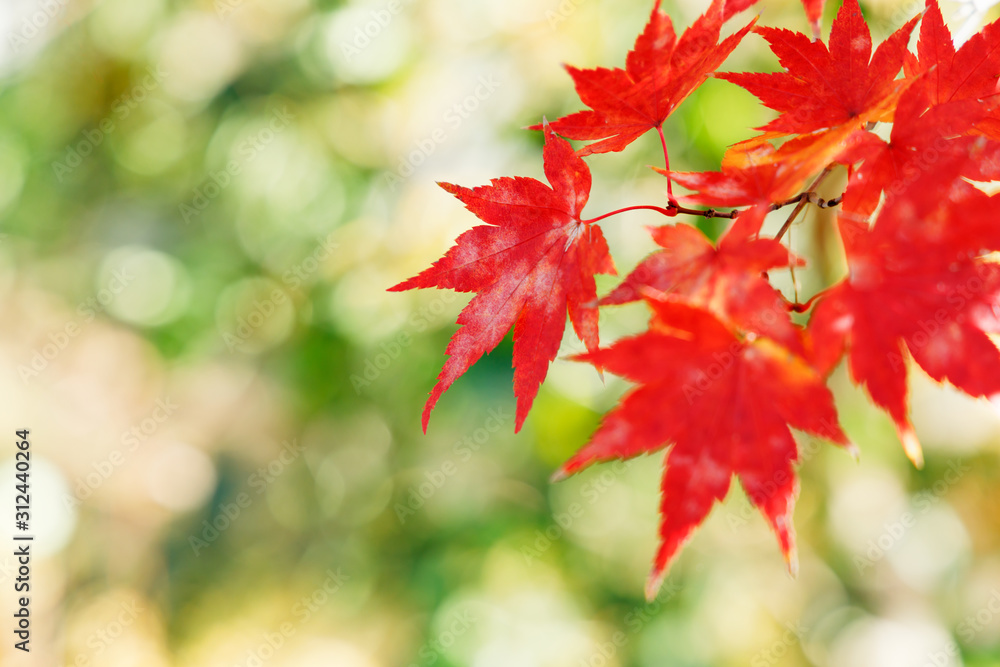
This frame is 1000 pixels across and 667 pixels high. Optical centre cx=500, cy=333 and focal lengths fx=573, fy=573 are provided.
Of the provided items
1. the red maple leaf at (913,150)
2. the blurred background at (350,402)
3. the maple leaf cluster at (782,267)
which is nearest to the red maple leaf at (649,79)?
the maple leaf cluster at (782,267)

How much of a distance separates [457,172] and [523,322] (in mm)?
1778

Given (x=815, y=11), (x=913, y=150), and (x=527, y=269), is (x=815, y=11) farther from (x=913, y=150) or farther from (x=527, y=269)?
(x=527, y=269)

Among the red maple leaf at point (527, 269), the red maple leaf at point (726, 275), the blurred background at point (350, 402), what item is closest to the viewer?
the red maple leaf at point (726, 275)

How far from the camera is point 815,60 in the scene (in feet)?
1.61

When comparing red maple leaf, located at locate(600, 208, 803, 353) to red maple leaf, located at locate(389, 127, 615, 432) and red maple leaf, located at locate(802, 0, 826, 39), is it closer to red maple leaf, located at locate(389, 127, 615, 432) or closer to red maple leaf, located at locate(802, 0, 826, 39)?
red maple leaf, located at locate(389, 127, 615, 432)

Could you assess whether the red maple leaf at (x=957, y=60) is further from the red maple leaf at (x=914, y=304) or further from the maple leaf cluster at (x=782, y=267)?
the red maple leaf at (x=914, y=304)

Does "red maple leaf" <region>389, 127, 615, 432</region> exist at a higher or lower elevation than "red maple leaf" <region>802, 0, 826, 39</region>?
lower

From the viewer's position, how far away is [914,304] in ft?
1.33

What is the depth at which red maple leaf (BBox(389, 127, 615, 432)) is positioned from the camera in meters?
0.51

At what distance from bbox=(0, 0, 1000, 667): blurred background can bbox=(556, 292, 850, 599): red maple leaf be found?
4.91 feet

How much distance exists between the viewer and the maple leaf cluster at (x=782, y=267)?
1.31ft

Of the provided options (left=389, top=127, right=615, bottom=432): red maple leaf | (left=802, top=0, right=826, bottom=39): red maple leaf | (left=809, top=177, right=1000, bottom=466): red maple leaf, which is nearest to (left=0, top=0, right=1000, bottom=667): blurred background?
(left=802, top=0, right=826, bottom=39): red maple leaf

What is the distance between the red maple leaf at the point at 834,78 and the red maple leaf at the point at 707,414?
20cm

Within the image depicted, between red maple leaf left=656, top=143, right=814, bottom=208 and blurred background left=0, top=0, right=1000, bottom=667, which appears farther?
blurred background left=0, top=0, right=1000, bottom=667
